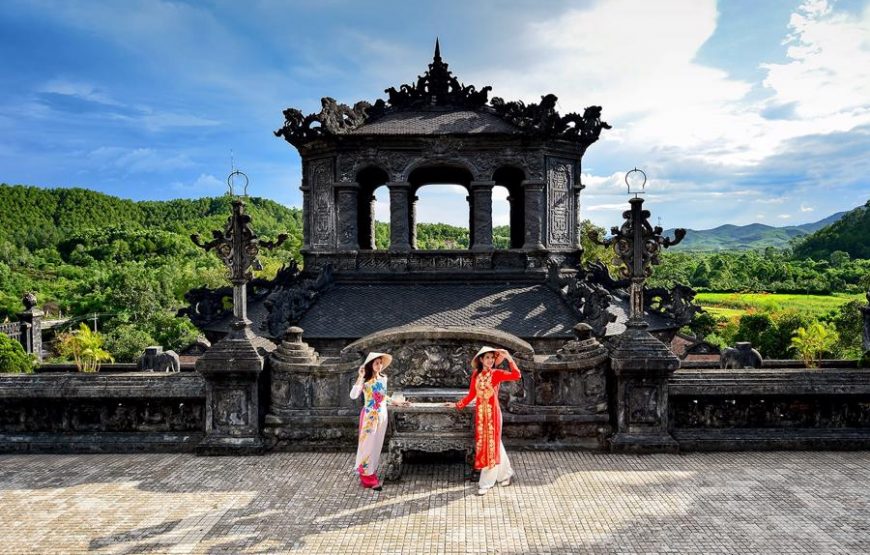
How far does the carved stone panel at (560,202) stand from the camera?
16.2 m

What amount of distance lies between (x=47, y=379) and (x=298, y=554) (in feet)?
20.0

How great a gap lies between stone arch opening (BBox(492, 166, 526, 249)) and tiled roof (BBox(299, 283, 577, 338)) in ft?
8.57

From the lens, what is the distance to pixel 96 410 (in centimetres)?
970

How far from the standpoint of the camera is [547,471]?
8445 millimetres

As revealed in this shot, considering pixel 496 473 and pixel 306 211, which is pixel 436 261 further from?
pixel 496 473

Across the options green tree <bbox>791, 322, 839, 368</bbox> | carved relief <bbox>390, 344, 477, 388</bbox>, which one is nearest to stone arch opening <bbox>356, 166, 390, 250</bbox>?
carved relief <bbox>390, 344, 477, 388</bbox>

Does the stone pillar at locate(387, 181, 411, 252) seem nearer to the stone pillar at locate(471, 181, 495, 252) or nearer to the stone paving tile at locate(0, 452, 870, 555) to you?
the stone pillar at locate(471, 181, 495, 252)

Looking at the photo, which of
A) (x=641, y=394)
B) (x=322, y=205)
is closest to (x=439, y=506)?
(x=641, y=394)

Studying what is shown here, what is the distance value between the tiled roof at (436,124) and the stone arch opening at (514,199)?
1769 millimetres

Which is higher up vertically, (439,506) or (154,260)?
(154,260)

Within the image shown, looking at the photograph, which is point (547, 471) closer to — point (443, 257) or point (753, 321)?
point (443, 257)

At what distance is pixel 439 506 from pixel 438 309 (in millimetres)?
7673

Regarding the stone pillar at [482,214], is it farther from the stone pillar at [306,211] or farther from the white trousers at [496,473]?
the white trousers at [496,473]

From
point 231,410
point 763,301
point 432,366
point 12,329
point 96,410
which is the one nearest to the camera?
point 231,410
